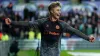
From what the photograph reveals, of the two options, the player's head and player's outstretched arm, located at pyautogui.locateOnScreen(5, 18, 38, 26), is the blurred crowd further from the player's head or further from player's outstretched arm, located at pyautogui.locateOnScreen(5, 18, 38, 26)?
the player's head

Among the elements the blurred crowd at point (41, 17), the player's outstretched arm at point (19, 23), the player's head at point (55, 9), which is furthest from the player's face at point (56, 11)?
the blurred crowd at point (41, 17)

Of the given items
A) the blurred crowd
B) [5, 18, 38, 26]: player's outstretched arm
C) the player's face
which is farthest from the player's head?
the blurred crowd

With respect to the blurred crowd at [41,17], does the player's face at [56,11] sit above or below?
above

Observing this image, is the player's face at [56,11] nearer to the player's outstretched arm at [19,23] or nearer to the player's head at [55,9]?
the player's head at [55,9]

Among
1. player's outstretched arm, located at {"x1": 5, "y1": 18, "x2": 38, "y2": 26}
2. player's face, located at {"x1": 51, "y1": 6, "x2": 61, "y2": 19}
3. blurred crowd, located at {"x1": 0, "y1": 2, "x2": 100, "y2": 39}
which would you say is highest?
player's face, located at {"x1": 51, "y1": 6, "x2": 61, "y2": 19}

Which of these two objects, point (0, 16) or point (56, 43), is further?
point (0, 16)

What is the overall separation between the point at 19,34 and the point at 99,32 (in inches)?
212

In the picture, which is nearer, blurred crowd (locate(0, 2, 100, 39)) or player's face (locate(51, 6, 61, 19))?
player's face (locate(51, 6, 61, 19))

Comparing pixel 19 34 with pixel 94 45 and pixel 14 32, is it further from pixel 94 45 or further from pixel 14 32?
pixel 94 45

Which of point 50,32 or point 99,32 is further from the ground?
point 50,32

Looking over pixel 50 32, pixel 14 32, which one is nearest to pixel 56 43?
pixel 50 32

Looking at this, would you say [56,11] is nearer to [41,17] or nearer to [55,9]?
[55,9]

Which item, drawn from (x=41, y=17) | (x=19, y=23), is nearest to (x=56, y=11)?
(x=19, y=23)

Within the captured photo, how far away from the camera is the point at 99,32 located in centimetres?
2330
